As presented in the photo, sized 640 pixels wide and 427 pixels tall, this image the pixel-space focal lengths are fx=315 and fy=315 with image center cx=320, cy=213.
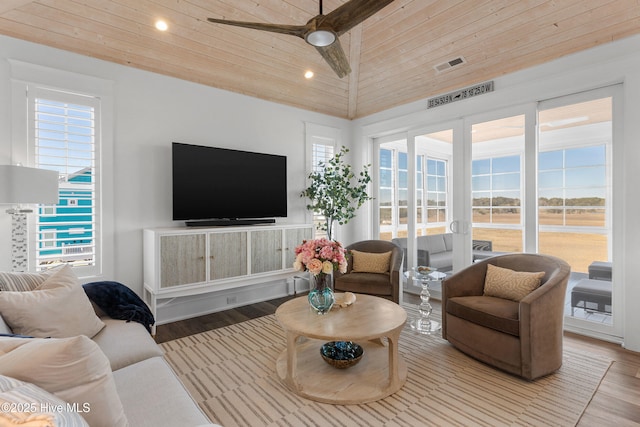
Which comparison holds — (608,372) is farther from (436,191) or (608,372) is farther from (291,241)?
(291,241)

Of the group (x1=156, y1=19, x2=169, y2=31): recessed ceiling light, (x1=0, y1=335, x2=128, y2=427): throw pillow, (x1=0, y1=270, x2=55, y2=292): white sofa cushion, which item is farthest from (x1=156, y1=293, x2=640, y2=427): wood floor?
(x1=156, y1=19, x2=169, y2=31): recessed ceiling light

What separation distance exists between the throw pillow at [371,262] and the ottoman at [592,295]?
1937 millimetres

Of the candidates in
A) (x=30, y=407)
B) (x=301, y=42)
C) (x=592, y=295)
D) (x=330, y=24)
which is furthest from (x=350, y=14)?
(x=592, y=295)

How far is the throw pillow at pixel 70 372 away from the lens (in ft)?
3.04

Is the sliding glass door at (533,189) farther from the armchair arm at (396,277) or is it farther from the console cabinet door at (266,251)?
the console cabinet door at (266,251)

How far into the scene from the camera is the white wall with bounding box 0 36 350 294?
2.92 meters

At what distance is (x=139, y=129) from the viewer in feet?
11.6

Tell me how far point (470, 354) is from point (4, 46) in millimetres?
4964

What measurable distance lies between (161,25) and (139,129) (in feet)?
3.63

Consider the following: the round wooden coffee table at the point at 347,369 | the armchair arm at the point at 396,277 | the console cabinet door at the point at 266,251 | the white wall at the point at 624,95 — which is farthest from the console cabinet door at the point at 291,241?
the white wall at the point at 624,95

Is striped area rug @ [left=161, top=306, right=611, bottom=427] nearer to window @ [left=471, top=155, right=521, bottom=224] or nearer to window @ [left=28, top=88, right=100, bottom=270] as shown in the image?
window @ [left=28, top=88, right=100, bottom=270]

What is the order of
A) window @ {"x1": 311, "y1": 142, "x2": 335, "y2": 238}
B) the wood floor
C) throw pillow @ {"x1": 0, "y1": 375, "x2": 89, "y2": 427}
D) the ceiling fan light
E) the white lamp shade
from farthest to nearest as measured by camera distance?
window @ {"x1": 311, "y1": 142, "x2": 335, "y2": 238} → the white lamp shade → the ceiling fan light → the wood floor → throw pillow @ {"x1": 0, "y1": 375, "x2": 89, "y2": 427}

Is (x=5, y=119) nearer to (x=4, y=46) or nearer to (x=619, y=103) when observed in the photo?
(x=4, y=46)

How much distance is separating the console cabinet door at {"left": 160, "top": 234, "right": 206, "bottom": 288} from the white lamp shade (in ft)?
3.33
